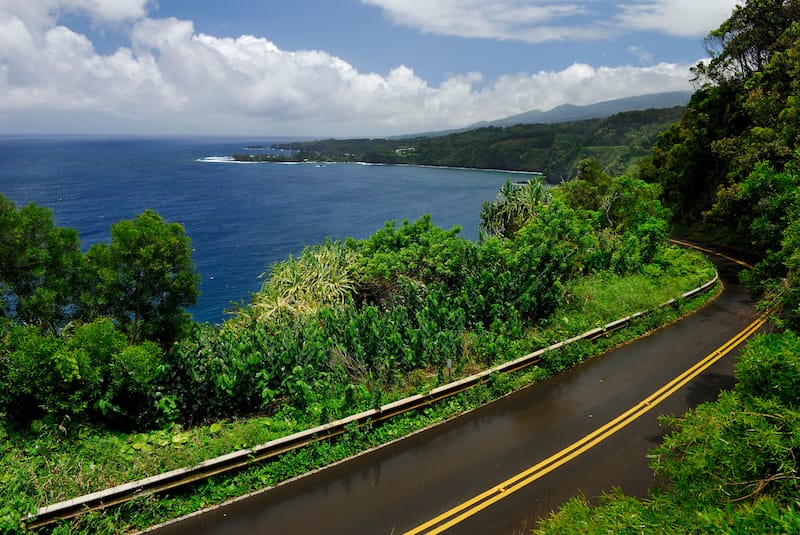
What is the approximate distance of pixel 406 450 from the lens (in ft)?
28.8

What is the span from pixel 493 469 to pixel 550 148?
12807 centimetres

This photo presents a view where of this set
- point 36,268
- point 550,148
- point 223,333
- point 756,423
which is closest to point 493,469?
point 756,423

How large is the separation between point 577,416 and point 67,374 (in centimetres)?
923

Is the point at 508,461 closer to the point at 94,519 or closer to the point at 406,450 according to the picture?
the point at 406,450

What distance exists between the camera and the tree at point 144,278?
350 inches

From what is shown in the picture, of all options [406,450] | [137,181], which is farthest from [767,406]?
[137,181]

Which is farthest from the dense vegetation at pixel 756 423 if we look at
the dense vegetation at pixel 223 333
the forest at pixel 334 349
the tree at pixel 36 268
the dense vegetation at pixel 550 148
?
the dense vegetation at pixel 550 148

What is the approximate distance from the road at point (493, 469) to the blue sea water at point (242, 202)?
15.5 m

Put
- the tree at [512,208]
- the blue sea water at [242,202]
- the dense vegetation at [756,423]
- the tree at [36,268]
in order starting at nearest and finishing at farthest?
the dense vegetation at [756,423]
the tree at [36,268]
the tree at [512,208]
the blue sea water at [242,202]

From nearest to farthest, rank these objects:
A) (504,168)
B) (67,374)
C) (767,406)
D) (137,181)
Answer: (767,406), (67,374), (137,181), (504,168)

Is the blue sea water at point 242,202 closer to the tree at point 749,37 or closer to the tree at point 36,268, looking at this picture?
the tree at point 36,268

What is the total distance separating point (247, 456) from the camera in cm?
797

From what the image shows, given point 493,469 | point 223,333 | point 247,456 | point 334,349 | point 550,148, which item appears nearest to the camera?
point 247,456

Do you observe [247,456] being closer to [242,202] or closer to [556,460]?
[556,460]
